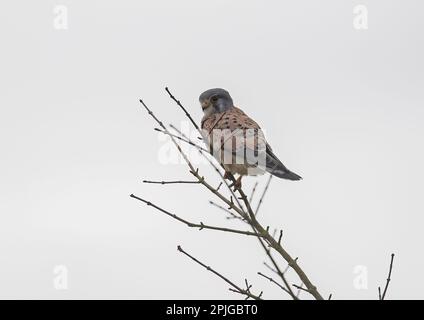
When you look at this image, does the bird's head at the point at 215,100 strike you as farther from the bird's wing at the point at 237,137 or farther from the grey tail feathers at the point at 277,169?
the grey tail feathers at the point at 277,169

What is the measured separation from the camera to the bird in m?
7.92

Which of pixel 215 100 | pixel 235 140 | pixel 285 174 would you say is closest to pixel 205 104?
pixel 215 100

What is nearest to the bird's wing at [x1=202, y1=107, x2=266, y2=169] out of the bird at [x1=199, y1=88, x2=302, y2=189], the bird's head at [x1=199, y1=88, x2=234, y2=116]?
the bird at [x1=199, y1=88, x2=302, y2=189]

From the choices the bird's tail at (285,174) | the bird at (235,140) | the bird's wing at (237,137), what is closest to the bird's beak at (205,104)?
the bird at (235,140)

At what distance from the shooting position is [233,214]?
5.20 metres

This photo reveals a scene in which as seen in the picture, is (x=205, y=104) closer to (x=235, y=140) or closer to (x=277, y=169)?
(x=235, y=140)

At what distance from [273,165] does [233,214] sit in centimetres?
305

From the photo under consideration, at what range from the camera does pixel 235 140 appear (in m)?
8.25

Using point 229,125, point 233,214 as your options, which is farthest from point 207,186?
point 229,125

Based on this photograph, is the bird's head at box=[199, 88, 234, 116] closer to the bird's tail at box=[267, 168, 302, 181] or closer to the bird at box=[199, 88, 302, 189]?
the bird at box=[199, 88, 302, 189]

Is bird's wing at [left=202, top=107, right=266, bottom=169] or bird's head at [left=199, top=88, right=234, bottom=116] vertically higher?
bird's head at [left=199, top=88, right=234, bottom=116]

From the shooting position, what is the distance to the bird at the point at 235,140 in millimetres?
7922

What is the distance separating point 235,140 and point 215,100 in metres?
1.22
